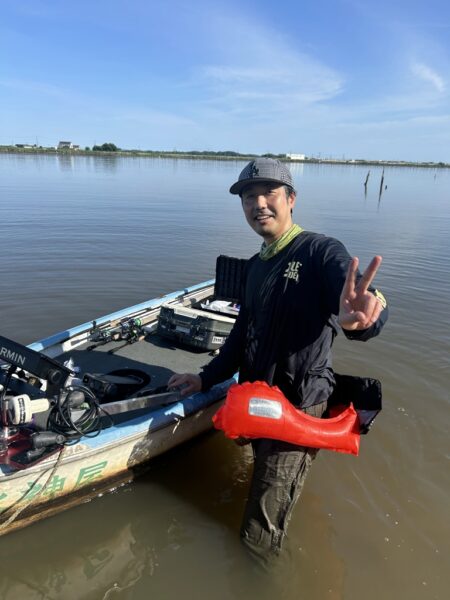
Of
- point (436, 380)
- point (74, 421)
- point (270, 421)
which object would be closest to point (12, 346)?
point (74, 421)

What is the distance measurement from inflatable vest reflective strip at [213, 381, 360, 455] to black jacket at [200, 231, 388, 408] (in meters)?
0.16

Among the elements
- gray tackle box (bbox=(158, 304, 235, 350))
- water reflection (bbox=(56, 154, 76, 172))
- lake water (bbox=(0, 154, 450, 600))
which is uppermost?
water reflection (bbox=(56, 154, 76, 172))

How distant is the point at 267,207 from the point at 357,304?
3.31 ft

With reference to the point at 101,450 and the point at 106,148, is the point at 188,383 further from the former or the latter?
the point at 106,148

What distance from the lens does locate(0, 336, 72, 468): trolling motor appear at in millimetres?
3096

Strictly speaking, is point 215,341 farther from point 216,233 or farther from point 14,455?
point 216,233

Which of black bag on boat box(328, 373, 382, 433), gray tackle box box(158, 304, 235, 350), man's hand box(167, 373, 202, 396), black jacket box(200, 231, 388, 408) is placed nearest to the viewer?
black jacket box(200, 231, 388, 408)

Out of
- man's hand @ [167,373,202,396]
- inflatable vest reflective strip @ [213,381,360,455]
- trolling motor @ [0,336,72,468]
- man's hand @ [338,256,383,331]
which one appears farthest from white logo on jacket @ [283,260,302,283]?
trolling motor @ [0,336,72,468]

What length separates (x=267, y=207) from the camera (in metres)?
2.77

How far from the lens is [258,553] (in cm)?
325

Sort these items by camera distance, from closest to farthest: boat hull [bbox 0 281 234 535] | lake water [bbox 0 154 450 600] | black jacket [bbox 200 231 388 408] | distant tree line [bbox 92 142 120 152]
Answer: black jacket [bbox 200 231 388 408], boat hull [bbox 0 281 234 535], lake water [bbox 0 154 450 600], distant tree line [bbox 92 142 120 152]

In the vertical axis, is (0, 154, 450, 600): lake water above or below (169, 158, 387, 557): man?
below

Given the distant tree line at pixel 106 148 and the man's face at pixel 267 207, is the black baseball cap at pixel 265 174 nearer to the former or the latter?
the man's face at pixel 267 207

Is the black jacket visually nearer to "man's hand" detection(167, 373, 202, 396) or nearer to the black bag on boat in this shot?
the black bag on boat
